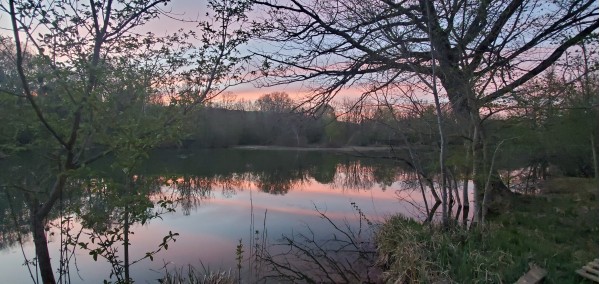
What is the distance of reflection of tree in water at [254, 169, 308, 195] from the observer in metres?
18.2

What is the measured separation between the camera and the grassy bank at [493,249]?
4.89 meters

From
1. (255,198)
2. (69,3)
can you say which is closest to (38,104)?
(69,3)

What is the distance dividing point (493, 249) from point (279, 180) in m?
16.0

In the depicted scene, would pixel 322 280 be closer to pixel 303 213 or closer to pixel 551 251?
pixel 551 251

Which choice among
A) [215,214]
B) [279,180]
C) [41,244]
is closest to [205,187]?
[279,180]

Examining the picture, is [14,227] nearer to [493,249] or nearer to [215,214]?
[215,214]

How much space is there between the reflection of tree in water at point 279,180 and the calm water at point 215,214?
0.05 m

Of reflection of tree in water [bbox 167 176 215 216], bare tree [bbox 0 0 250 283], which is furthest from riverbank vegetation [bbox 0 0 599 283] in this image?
reflection of tree in water [bbox 167 176 215 216]

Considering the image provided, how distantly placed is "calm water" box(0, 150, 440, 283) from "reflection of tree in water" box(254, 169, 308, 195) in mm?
48

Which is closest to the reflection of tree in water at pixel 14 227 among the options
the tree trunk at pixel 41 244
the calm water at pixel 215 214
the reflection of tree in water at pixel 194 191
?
the calm water at pixel 215 214

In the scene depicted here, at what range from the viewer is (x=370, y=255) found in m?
8.20

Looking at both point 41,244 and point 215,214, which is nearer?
point 41,244

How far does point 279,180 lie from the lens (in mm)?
21281

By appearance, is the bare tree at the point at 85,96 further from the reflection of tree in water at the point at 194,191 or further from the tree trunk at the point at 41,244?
the reflection of tree in water at the point at 194,191
